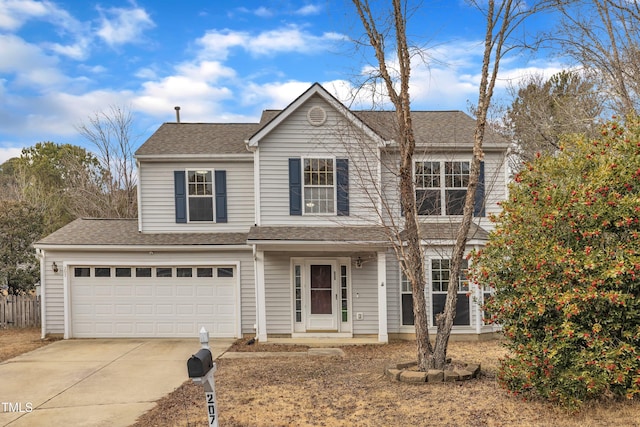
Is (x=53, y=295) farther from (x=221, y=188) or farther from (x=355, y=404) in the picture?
(x=355, y=404)

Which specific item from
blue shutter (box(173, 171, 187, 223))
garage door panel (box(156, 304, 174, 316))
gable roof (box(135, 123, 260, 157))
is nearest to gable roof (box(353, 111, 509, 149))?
gable roof (box(135, 123, 260, 157))

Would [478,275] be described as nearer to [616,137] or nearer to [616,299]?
[616,299]

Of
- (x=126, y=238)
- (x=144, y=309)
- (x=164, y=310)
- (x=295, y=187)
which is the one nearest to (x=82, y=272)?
(x=126, y=238)

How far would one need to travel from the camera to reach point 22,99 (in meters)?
24.2

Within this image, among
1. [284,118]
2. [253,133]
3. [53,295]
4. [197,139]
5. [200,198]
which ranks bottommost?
[53,295]

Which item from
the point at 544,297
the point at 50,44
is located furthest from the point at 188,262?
the point at 544,297

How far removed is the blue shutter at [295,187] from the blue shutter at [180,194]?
3.32m

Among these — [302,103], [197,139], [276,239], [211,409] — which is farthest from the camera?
[197,139]

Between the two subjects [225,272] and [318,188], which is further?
[225,272]

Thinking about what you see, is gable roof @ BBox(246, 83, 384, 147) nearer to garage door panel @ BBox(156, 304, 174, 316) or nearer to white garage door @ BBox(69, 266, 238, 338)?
white garage door @ BBox(69, 266, 238, 338)

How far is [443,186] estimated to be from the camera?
45.9 ft

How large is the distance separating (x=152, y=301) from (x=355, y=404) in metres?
8.94

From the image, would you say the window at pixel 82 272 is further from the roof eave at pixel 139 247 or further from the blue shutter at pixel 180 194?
the blue shutter at pixel 180 194

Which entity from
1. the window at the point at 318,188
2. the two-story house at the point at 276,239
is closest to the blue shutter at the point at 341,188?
the two-story house at the point at 276,239
